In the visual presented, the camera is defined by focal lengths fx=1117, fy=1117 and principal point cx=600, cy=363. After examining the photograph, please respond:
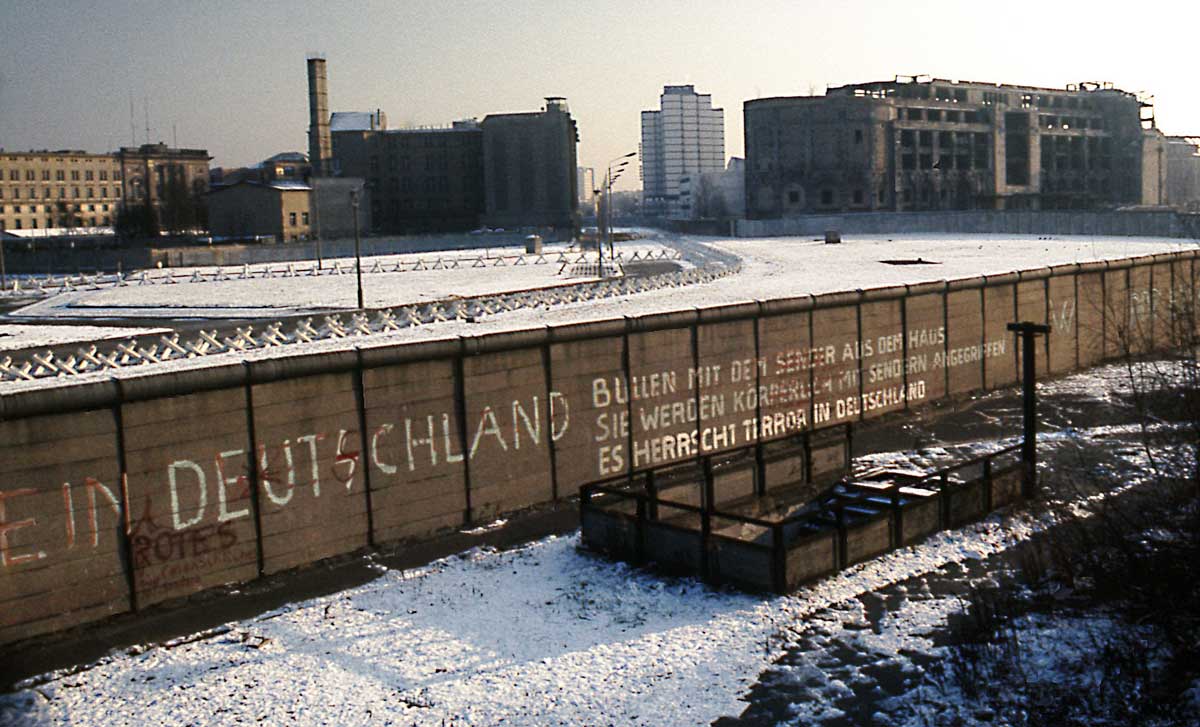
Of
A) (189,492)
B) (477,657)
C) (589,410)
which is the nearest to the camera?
(477,657)

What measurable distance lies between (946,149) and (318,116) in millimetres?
81314

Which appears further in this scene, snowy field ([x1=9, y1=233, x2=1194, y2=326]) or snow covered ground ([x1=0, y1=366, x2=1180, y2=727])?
snowy field ([x1=9, y1=233, x2=1194, y2=326])

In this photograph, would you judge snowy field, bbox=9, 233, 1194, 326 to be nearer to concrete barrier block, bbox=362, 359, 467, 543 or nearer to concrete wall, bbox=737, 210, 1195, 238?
concrete wall, bbox=737, 210, 1195, 238

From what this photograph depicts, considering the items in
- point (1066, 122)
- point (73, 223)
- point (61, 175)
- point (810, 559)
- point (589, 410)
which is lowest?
point (810, 559)

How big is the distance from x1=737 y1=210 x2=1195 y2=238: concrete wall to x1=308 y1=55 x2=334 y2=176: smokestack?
51.6 metres

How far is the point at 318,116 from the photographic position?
138 meters

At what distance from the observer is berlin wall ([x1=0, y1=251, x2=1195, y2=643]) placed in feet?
51.4

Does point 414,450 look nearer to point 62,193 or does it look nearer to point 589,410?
point 589,410

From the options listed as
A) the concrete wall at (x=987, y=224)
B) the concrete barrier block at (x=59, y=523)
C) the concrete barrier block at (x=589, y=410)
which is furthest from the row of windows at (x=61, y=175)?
the concrete barrier block at (x=59, y=523)

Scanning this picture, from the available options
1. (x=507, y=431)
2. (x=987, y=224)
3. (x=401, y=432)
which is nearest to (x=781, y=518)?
(x=507, y=431)

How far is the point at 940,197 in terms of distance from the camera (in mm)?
149000

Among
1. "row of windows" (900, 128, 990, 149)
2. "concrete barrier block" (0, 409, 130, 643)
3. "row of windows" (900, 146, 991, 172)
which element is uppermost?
"row of windows" (900, 128, 990, 149)

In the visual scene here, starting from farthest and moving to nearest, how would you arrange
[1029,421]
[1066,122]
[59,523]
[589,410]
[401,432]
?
[1066,122]
[589,410]
[1029,421]
[401,432]
[59,523]

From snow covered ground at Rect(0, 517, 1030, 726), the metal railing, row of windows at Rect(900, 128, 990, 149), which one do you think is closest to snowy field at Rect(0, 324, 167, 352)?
the metal railing
